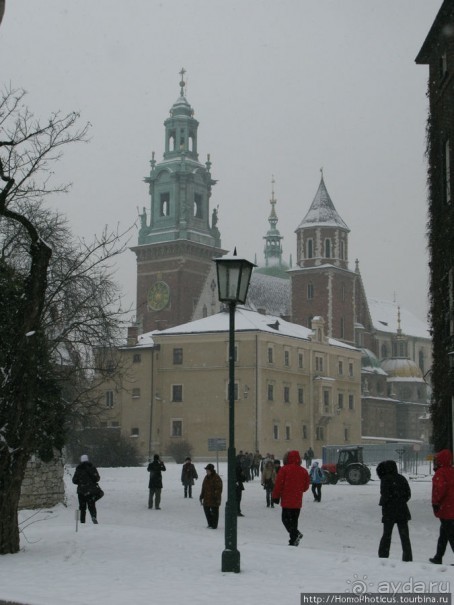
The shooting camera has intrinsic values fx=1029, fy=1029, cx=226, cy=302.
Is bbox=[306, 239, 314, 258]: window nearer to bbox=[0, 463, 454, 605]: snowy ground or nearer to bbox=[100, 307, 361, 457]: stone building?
bbox=[100, 307, 361, 457]: stone building

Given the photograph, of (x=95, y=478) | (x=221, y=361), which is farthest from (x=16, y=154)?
(x=221, y=361)

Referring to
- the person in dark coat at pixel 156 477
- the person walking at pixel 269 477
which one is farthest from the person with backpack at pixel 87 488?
the person walking at pixel 269 477

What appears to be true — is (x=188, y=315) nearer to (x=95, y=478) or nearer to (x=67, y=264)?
(x=67, y=264)

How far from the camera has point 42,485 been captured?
2827 cm

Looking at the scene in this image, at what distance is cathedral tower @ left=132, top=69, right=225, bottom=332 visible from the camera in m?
104

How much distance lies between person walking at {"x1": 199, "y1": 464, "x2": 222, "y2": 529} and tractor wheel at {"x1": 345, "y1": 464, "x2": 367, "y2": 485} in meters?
23.0

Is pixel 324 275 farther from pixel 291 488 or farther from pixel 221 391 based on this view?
pixel 291 488

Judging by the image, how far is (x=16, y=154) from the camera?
23297 millimetres

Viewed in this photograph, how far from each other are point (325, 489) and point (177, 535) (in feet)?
82.5

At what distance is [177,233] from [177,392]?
2854 cm

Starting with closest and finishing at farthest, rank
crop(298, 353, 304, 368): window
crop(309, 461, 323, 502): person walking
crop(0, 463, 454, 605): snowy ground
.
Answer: crop(0, 463, 454, 605): snowy ground → crop(309, 461, 323, 502): person walking → crop(298, 353, 304, 368): window

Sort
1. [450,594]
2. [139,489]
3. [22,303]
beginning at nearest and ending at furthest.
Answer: [450,594]
[22,303]
[139,489]

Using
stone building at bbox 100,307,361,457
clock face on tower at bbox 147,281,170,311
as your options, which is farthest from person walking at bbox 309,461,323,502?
clock face on tower at bbox 147,281,170,311

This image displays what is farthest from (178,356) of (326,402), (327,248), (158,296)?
(327,248)
